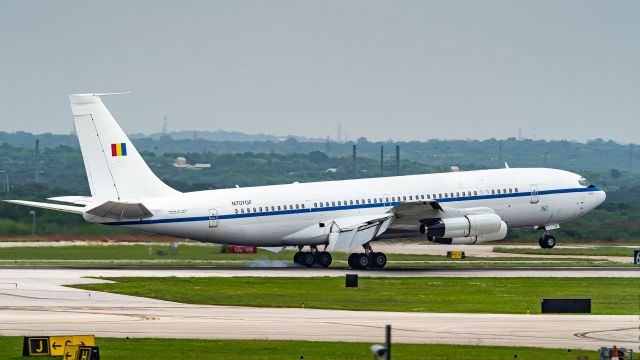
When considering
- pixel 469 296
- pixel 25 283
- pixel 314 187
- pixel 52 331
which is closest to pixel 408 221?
pixel 314 187

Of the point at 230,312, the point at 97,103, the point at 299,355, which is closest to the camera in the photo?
the point at 299,355

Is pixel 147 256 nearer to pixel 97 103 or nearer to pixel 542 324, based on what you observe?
pixel 97 103

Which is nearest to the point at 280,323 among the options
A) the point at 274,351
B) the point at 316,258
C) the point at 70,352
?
the point at 274,351

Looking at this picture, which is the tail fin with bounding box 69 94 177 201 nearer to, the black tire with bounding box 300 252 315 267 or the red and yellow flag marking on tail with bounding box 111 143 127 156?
the red and yellow flag marking on tail with bounding box 111 143 127 156

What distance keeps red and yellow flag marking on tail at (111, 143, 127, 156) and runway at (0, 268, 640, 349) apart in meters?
15.8

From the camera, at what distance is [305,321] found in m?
51.2

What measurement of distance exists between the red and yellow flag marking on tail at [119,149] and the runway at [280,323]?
15.8 meters

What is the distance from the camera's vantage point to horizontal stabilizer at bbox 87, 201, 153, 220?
240ft

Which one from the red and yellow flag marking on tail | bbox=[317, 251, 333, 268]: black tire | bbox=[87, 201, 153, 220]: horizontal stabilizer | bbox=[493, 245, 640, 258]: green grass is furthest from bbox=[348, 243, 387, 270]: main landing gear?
bbox=[493, 245, 640, 258]: green grass

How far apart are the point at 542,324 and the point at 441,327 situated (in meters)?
4.15

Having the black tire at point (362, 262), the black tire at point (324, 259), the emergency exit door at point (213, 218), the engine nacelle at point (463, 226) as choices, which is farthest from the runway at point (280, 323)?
the black tire at point (324, 259)

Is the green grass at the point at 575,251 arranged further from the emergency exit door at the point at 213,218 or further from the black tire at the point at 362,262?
the emergency exit door at the point at 213,218

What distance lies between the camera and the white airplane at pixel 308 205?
75.8 metres

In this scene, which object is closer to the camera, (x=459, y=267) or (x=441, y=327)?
(x=441, y=327)
